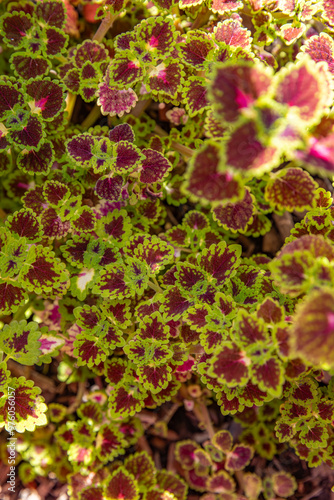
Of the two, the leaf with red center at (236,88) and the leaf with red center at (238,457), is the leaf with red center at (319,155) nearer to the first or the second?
the leaf with red center at (236,88)

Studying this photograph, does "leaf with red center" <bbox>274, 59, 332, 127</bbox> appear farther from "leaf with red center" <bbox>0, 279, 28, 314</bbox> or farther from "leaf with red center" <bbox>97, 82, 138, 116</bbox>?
"leaf with red center" <bbox>0, 279, 28, 314</bbox>

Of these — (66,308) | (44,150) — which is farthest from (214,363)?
(44,150)

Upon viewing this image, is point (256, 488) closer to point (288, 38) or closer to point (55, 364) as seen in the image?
point (55, 364)

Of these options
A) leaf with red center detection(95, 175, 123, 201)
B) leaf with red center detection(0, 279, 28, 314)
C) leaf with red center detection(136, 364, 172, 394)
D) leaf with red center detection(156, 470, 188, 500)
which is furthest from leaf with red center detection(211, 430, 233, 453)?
leaf with red center detection(95, 175, 123, 201)

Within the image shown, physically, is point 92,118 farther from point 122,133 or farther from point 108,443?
point 108,443

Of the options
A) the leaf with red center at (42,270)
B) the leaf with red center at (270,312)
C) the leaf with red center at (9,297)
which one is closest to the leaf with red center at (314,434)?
the leaf with red center at (270,312)
